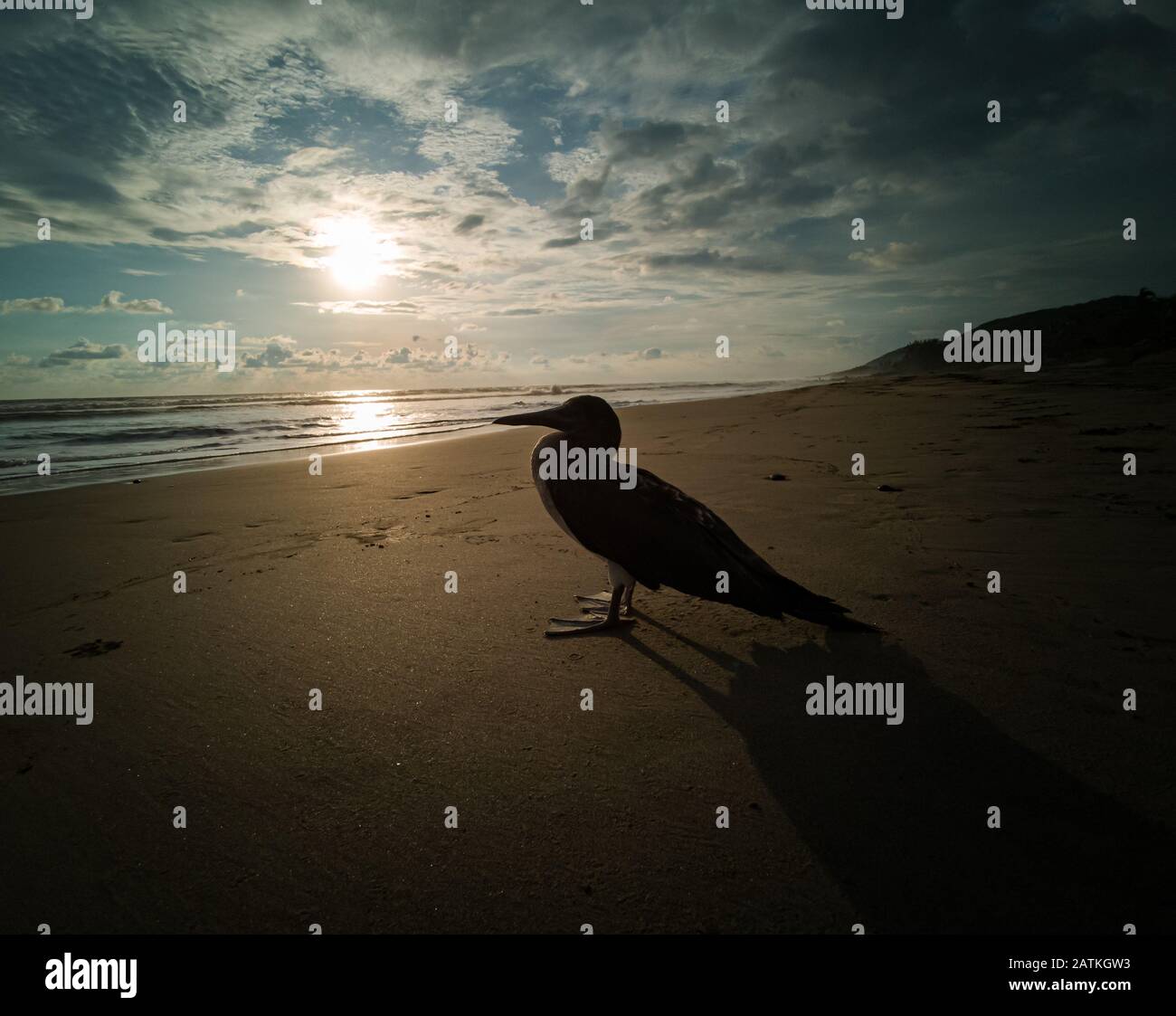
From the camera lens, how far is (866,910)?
64.7 inches

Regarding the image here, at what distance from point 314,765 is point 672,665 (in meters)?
1.77

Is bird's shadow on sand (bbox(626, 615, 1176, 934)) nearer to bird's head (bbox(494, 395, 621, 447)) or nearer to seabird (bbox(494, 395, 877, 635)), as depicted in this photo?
seabird (bbox(494, 395, 877, 635))

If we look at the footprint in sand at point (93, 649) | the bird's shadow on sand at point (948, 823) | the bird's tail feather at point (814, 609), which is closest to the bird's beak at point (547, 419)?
the bird's tail feather at point (814, 609)

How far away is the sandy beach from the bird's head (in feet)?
3.89

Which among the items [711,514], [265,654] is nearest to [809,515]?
[711,514]

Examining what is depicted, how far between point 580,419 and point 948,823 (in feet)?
9.70

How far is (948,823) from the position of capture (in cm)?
192

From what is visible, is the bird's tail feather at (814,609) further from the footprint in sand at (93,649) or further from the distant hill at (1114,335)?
the distant hill at (1114,335)

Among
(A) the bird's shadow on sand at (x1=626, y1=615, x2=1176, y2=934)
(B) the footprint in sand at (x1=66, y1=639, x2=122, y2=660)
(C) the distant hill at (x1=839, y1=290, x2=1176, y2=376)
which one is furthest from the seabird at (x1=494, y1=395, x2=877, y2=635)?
(C) the distant hill at (x1=839, y1=290, x2=1176, y2=376)

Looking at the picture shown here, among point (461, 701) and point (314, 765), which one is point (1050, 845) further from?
point (314, 765)

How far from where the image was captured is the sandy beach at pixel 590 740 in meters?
1.74

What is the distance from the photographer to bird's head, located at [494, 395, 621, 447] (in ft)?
13.1

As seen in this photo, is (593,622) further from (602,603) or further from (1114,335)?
(1114,335)

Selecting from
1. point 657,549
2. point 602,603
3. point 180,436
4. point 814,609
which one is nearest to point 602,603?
point 602,603
